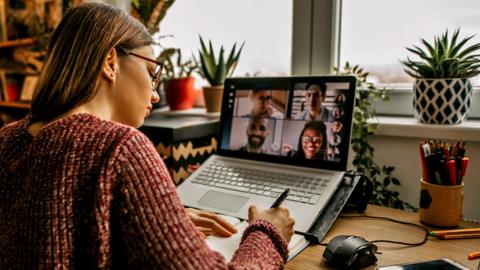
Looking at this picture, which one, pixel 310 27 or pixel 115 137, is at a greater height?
pixel 310 27

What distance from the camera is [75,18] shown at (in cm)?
69

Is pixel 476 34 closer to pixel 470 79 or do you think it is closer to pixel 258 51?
pixel 470 79

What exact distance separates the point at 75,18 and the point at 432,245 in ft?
2.61

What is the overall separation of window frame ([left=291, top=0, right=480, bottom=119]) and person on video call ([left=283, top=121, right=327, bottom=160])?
0.39 m

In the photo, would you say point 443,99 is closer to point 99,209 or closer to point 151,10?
point 99,209

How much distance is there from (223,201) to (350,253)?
0.39 meters

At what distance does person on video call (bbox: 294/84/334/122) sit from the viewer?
3.62 ft

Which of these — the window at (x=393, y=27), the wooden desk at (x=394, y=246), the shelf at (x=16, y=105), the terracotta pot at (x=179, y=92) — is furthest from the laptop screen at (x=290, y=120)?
the shelf at (x=16, y=105)

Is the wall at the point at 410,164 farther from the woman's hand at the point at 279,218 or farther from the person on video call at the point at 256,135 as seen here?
the woman's hand at the point at 279,218

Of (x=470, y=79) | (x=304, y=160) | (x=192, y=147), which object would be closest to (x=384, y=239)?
(x=304, y=160)

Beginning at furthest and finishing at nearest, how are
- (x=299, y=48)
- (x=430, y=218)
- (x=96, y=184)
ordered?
(x=299, y=48)
(x=430, y=218)
(x=96, y=184)

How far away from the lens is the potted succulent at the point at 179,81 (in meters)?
1.77

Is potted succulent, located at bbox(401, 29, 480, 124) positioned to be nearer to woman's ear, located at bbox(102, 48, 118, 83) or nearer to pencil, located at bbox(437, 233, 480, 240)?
pencil, located at bbox(437, 233, 480, 240)

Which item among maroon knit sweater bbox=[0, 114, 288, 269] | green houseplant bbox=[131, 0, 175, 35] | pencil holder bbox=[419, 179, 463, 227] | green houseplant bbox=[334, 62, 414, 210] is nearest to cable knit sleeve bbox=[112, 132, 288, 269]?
maroon knit sweater bbox=[0, 114, 288, 269]
